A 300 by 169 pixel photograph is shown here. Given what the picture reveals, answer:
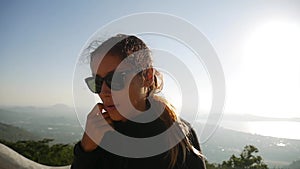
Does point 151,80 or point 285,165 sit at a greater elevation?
point 151,80

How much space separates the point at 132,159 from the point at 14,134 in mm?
7603

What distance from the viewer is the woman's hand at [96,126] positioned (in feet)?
4.00

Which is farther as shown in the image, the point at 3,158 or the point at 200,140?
the point at 3,158

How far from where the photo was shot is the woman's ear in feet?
4.58

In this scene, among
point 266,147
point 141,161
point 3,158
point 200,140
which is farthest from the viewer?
point 266,147

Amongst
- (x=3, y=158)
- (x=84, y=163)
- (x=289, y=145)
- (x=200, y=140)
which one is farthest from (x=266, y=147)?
(x=84, y=163)

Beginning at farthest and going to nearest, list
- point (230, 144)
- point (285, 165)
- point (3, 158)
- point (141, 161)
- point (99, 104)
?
Answer: point (230, 144), point (285, 165), point (3, 158), point (141, 161), point (99, 104)

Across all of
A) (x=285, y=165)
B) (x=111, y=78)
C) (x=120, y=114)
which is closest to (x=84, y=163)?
(x=120, y=114)

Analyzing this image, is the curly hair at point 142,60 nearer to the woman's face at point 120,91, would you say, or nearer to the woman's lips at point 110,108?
the woman's face at point 120,91

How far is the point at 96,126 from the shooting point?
48.1 inches

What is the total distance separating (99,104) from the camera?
49.2 inches

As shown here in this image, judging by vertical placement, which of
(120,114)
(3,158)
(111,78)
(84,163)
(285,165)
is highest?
(111,78)

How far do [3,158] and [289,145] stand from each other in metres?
8.23

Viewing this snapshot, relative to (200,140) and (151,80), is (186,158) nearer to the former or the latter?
(200,140)
